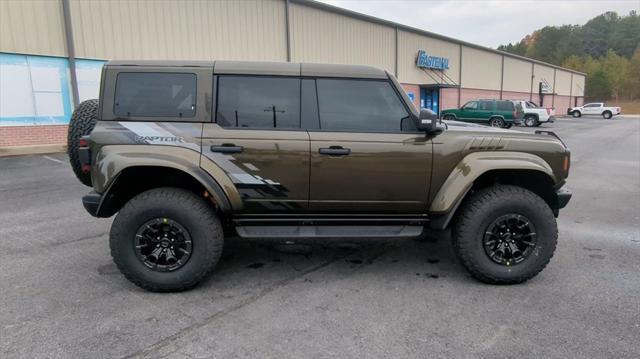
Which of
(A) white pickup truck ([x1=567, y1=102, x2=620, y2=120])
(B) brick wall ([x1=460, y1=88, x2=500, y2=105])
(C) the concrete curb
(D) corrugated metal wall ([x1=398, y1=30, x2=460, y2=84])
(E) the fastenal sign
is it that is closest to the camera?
(C) the concrete curb

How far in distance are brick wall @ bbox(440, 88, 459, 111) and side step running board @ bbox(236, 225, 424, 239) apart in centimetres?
3145

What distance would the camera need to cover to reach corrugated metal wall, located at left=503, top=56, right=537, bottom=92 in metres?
44.2

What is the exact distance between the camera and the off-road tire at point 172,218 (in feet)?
11.9

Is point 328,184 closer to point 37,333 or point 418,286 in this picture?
point 418,286

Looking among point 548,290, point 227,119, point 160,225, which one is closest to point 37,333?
point 160,225

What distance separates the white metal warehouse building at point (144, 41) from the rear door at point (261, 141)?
1188cm

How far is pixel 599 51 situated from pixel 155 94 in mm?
143117

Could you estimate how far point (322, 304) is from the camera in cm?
352

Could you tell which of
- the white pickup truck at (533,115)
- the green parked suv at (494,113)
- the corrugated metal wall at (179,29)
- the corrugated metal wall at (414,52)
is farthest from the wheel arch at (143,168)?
the white pickup truck at (533,115)

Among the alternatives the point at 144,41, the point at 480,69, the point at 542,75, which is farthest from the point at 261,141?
the point at 542,75

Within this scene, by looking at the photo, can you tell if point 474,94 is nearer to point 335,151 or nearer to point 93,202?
point 335,151

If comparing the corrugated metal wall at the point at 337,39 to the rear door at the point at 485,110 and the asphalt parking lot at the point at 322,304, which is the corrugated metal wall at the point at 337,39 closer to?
the rear door at the point at 485,110

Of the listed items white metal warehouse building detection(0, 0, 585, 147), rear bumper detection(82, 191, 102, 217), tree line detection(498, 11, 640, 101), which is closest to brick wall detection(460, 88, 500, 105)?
white metal warehouse building detection(0, 0, 585, 147)

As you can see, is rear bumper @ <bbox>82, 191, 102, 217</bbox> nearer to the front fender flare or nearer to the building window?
the front fender flare
